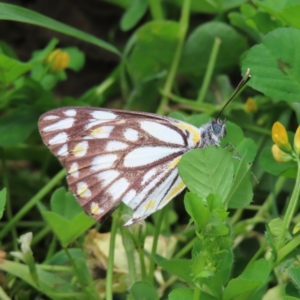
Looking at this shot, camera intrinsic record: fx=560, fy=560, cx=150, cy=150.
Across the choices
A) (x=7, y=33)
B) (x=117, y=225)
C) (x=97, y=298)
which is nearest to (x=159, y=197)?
(x=117, y=225)

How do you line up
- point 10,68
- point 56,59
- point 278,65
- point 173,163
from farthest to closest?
1. point 56,59
2. point 10,68
3. point 173,163
4. point 278,65

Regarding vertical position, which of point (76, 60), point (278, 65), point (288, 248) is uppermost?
point (278, 65)

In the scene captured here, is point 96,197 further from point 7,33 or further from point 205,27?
point 7,33

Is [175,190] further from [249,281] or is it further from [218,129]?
[249,281]

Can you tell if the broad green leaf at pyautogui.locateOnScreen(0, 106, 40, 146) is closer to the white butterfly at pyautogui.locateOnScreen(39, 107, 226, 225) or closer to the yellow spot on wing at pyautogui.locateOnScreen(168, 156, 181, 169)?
the white butterfly at pyautogui.locateOnScreen(39, 107, 226, 225)

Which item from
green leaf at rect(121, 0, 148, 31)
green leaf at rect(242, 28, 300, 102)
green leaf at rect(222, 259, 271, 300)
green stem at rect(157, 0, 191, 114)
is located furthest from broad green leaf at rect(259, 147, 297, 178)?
green leaf at rect(121, 0, 148, 31)

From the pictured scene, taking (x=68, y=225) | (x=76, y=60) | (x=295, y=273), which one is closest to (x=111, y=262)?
(x=68, y=225)
